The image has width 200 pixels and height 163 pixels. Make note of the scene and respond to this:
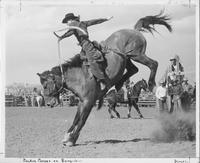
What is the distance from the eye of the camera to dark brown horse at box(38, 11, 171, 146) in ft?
16.0

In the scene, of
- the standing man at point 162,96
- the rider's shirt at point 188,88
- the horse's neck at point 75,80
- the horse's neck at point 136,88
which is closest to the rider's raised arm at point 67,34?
the horse's neck at point 75,80

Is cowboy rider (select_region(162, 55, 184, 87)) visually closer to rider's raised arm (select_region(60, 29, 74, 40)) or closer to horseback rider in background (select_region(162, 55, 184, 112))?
horseback rider in background (select_region(162, 55, 184, 112))

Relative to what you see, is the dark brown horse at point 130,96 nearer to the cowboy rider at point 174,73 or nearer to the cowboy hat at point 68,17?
the cowboy rider at point 174,73

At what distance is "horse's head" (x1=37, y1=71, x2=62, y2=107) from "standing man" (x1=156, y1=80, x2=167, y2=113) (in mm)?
1024

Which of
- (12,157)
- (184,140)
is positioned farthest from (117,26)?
(12,157)

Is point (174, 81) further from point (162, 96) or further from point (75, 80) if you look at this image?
point (75, 80)

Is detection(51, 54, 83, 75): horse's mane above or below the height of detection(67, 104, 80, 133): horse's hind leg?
above

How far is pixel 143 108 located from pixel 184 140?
0.55 metres

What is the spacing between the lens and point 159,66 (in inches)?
193

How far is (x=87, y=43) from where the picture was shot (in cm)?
485

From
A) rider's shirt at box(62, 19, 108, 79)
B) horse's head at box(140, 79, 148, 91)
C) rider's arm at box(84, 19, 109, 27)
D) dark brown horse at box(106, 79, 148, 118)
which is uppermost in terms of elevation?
rider's arm at box(84, 19, 109, 27)

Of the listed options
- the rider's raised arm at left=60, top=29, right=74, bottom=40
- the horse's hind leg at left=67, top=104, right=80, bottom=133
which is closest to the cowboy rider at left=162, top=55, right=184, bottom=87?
the horse's hind leg at left=67, top=104, right=80, bottom=133

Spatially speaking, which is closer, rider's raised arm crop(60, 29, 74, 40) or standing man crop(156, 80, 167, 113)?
rider's raised arm crop(60, 29, 74, 40)

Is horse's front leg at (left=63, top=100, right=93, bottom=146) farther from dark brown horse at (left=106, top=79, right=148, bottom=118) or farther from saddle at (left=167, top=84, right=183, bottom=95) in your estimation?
saddle at (left=167, top=84, right=183, bottom=95)
